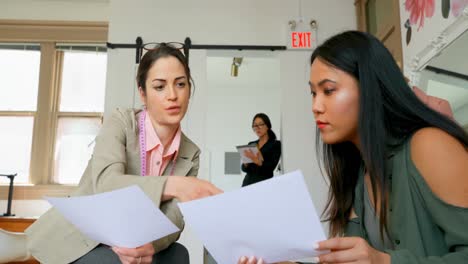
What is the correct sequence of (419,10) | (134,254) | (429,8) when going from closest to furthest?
(134,254) → (429,8) → (419,10)

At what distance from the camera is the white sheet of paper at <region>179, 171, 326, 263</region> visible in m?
0.65

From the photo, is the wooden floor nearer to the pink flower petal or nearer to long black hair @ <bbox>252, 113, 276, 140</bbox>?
long black hair @ <bbox>252, 113, 276, 140</bbox>

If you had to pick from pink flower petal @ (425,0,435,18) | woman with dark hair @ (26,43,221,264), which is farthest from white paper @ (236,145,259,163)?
woman with dark hair @ (26,43,221,264)

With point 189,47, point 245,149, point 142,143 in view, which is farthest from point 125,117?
point 189,47

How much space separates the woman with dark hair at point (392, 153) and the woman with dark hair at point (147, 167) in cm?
34

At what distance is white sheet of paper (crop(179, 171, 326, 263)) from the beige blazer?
0.82ft

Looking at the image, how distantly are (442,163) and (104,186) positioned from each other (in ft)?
2.42

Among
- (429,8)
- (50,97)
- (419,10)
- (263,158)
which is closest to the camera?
(429,8)

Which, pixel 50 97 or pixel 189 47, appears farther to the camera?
A: pixel 50 97

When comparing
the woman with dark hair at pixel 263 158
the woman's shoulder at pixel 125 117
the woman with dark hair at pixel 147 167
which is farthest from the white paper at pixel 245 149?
the woman's shoulder at pixel 125 117

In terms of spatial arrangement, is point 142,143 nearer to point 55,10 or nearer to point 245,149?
point 245,149

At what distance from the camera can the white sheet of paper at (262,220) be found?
0.65 meters

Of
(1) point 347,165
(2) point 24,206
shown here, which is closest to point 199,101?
(2) point 24,206

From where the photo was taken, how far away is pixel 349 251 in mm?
663
